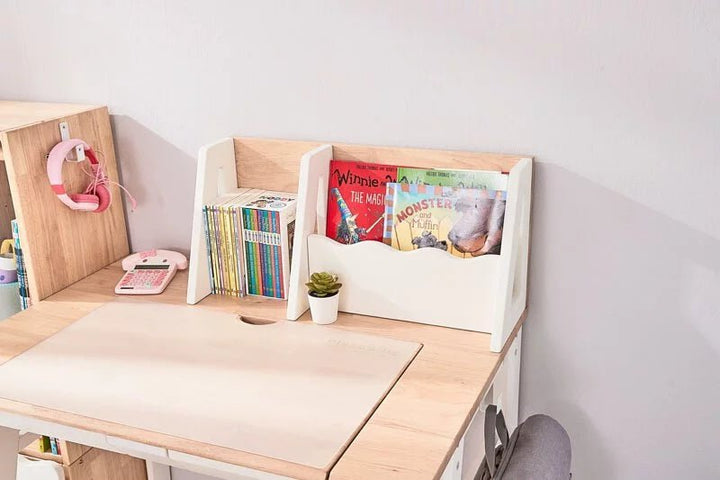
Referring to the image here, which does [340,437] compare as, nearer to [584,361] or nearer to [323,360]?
[323,360]

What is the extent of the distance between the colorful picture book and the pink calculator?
0.22 meters

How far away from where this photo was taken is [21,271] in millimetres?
1764

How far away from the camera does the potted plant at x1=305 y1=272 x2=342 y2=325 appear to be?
1485 mm

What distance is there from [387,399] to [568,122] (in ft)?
2.01

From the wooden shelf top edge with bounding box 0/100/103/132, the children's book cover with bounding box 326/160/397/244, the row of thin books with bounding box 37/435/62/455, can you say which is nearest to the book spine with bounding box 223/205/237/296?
the children's book cover with bounding box 326/160/397/244

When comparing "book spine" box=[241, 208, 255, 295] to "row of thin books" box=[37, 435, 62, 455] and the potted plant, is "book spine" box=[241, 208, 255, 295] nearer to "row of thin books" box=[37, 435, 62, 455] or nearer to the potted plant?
the potted plant

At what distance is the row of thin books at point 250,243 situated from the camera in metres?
1.58

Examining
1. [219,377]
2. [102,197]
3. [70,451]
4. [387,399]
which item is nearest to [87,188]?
[102,197]

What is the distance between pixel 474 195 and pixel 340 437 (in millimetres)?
563

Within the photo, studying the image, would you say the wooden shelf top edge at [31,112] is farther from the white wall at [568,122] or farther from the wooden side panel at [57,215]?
the white wall at [568,122]

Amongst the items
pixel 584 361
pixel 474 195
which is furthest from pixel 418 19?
pixel 584 361

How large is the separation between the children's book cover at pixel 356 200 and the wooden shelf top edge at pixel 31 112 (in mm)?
636

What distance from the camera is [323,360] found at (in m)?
1.37

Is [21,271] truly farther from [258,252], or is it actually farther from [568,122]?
[568,122]
